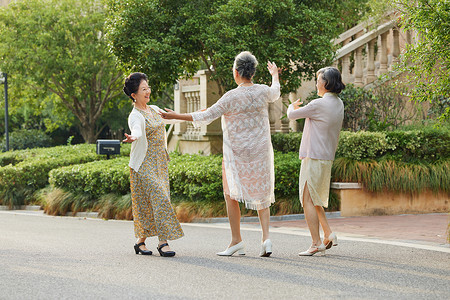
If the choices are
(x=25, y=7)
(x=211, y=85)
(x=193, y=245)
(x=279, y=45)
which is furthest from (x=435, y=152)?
(x=25, y=7)

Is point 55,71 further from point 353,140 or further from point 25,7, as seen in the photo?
point 353,140

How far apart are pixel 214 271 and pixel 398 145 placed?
7006 millimetres

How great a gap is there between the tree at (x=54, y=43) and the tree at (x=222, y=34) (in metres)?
11.4

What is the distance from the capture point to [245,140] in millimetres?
7680

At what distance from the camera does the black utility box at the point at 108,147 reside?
17.4 meters

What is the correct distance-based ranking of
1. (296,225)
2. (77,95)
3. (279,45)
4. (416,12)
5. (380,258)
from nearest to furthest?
(380,258), (416,12), (296,225), (279,45), (77,95)

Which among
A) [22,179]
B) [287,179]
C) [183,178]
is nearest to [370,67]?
[287,179]

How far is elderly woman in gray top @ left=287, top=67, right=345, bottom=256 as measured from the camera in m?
7.64

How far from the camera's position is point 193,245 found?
890cm

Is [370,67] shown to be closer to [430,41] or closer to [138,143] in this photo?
[430,41]

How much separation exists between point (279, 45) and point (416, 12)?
5.93 meters

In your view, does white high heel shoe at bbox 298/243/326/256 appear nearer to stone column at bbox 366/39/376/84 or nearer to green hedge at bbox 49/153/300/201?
green hedge at bbox 49/153/300/201

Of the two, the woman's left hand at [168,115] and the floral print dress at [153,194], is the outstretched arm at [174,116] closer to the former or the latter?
the woman's left hand at [168,115]

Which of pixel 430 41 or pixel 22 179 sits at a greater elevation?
pixel 430 41
